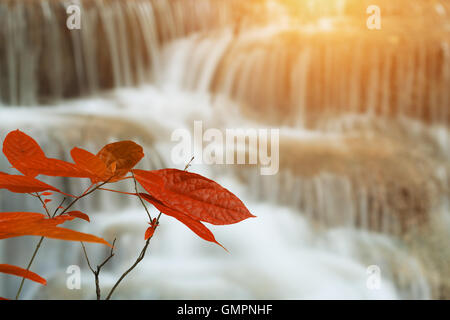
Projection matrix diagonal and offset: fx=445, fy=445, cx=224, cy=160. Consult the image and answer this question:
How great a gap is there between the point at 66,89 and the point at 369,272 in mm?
975

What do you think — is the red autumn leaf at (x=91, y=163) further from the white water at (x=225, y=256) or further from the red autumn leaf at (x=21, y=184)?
the white water at (x=225, y=256)

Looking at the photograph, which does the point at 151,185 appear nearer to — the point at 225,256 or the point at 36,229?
the point at 36,229

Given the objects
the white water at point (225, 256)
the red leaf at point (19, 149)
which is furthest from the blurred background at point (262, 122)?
the red leaf at point (19, 149)

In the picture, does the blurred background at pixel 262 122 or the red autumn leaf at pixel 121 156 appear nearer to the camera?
the red autumn leaf at pixel 121 156

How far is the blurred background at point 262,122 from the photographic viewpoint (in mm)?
831

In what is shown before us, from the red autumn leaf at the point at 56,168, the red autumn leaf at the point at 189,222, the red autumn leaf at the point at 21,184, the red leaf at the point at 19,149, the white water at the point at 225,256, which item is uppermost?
the red leaf at the point at 19,149

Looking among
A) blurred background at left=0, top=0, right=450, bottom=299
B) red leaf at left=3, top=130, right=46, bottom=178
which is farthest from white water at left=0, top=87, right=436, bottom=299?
red leaf at left=3, top=130, right=46, bottom=178

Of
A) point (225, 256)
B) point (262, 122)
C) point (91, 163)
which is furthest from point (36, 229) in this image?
point (262, 122)

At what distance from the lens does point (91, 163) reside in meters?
0.11

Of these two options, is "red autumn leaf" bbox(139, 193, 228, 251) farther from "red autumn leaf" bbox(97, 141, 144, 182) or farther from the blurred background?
the blurred background

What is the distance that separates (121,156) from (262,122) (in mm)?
1245

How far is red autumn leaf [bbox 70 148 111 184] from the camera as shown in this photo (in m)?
0.11

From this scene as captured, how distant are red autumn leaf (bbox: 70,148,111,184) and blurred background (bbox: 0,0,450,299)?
611mm

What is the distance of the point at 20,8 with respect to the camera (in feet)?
4.22
